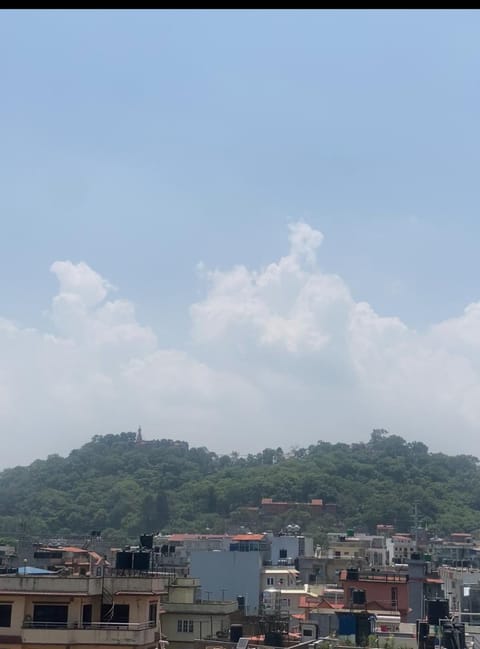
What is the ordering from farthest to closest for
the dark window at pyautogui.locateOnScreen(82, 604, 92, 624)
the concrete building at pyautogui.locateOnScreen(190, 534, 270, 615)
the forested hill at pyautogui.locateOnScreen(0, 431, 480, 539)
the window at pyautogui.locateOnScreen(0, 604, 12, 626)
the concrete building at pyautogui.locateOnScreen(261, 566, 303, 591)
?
the forested hill at pyautogui.locateOnScreen(0, 431, 480, 539) < the concrete building at pyautogui.locateOnScreen(261, 566, 303, 591) < the concrete building at pyautogui.locateOnScreen(190, 534, 270, 615) < the dark window at pyautogui.locateOnScreen(82, 604, 92, 624) < the window at pyautogui.locateOnScreen(0, 604, 12, 626)

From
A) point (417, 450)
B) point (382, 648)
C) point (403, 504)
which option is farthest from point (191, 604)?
point (417, 450)

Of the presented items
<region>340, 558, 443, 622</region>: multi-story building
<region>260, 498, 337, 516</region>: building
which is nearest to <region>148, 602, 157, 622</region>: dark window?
<region>340, 558, 443, 622</region>: multi-story building

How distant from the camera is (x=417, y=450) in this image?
17675 centimetres

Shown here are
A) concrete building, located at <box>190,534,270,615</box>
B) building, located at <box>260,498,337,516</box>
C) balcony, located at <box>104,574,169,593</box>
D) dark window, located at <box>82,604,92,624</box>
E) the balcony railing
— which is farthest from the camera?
building, located at <box>260,498,337,516</box>

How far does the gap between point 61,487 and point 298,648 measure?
131 m

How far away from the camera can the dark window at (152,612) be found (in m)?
22.0

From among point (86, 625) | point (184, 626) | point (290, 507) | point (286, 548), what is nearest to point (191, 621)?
point (184, 626)

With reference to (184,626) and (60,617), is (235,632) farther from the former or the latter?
(60,617)

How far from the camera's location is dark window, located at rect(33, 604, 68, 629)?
20.2m

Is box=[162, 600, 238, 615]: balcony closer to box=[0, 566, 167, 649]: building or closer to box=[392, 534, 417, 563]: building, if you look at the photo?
box=[0, 566, 167, 649]: building

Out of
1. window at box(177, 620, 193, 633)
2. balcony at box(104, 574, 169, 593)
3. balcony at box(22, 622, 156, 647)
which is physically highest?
balcony at box(104, 574, 169, 593)

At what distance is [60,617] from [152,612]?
2850mm

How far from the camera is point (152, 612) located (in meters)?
22.3

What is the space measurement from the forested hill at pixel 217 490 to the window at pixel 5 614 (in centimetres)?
8829
